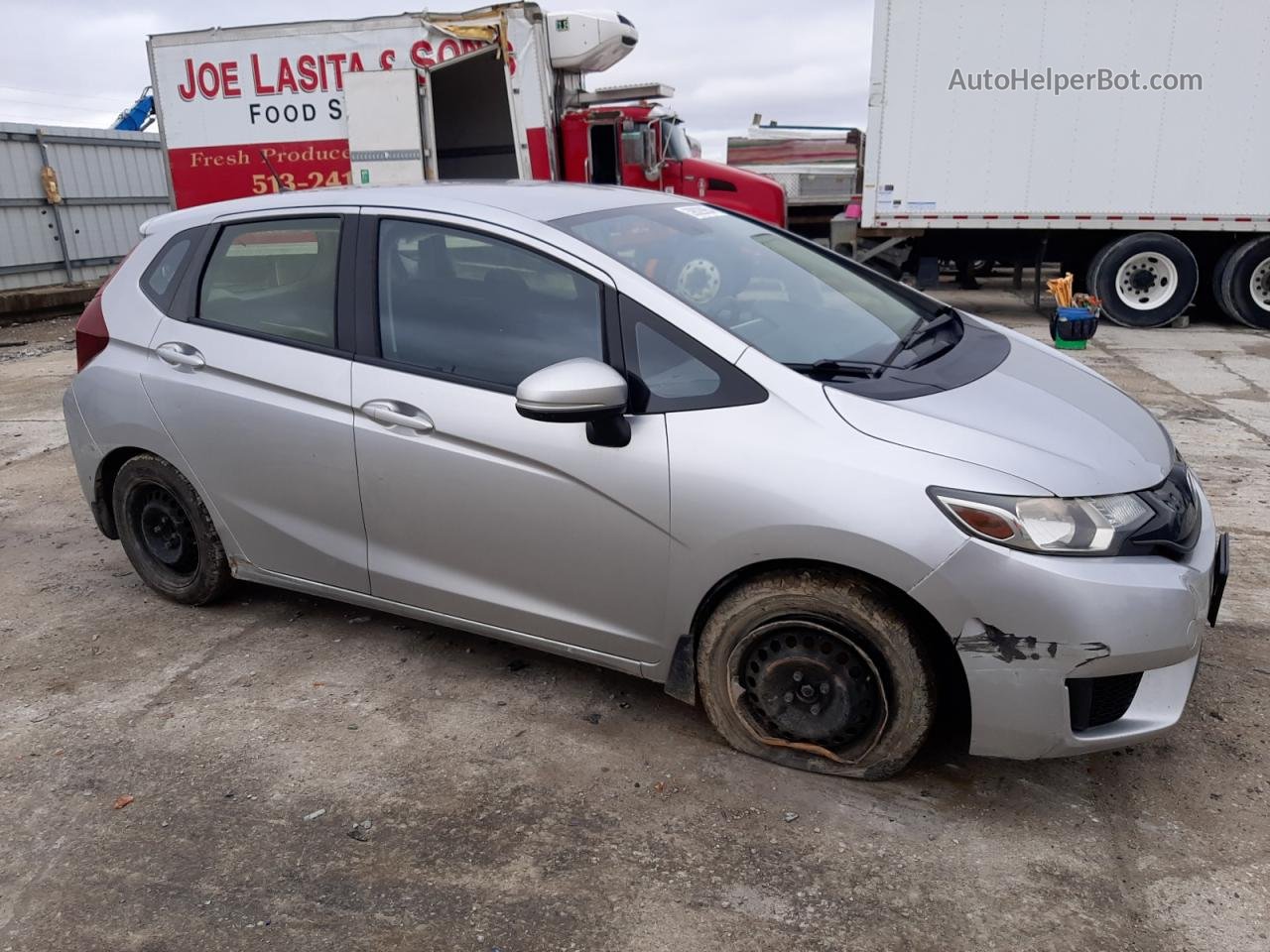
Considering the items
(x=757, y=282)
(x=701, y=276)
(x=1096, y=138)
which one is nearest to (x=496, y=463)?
(x=701, y=276)

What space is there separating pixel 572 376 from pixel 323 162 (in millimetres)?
10818

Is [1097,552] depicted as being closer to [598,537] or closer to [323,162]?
[598,537]

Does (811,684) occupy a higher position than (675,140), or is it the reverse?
(675,140)

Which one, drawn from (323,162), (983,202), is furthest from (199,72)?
(983,202)

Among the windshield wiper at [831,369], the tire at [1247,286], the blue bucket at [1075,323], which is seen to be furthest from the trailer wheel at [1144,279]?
the windshield wiper at [831,369]

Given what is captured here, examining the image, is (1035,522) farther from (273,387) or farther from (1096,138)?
(1096,138)

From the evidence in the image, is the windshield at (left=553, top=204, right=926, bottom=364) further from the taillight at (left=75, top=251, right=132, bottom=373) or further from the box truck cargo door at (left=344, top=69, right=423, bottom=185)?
the box truck cargo door at (left=344, top=69, right=423, bottom=185)

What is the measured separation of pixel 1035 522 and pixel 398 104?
10.8m

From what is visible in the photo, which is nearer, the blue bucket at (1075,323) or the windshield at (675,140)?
the blue bucket at (1075,323)

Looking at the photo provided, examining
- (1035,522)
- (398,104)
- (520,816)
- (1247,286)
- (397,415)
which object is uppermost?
(398,104)

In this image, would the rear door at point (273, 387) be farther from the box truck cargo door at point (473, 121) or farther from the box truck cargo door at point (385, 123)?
the box truck cargo door at point (473, 121)

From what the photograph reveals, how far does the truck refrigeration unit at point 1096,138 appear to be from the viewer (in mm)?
11219

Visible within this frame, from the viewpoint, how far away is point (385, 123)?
11.8 meters

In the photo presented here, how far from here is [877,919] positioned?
2459mm
